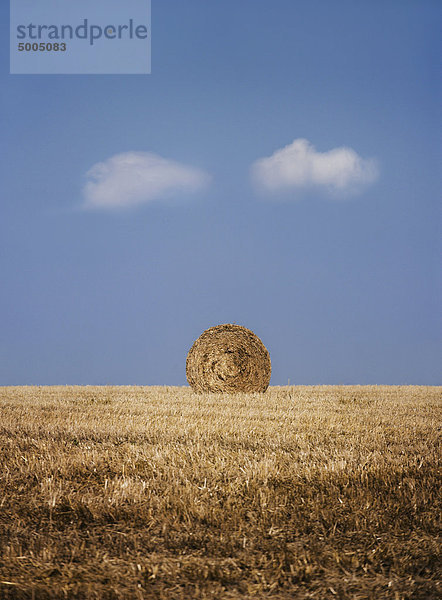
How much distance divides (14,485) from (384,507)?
3.26m

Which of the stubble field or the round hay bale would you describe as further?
the round hay bale

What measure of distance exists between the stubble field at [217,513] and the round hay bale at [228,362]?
299 inches

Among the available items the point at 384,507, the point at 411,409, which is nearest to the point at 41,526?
the point at 384,507

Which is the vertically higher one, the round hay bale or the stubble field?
the round hay bale

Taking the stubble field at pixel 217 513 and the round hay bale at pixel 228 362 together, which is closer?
the stubble field at pixel 217 513

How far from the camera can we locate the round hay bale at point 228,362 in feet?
46.8

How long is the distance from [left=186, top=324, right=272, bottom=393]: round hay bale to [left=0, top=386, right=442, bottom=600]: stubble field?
759 centimetres

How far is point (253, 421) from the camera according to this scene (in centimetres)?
734

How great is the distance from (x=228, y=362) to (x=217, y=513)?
10.7m

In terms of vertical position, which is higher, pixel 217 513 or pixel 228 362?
pixel 228 362

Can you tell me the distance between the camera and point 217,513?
11.9 feet

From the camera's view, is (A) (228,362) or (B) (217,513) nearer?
(B) (217,513)

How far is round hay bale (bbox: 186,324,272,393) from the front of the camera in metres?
14.3

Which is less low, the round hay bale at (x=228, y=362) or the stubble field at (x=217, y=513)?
the round hay bale at (x=228, y=362)
